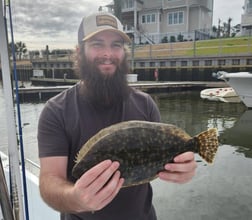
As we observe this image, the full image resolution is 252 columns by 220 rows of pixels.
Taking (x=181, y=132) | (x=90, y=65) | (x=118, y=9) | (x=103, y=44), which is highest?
(x=118, y=9)

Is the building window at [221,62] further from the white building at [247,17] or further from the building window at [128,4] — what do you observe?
the building window at [128,4]

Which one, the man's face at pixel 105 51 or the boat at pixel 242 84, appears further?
the boat at pixel 242 84

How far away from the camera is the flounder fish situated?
4.39ft

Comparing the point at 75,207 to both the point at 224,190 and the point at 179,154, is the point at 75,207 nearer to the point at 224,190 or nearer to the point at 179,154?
the point at 179,154

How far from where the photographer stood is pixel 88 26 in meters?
1.80

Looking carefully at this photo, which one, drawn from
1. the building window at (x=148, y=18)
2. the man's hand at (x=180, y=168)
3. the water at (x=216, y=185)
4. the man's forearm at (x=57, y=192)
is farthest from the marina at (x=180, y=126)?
the building window at (x=148, y=18)

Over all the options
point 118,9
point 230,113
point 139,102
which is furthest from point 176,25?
point 139,102

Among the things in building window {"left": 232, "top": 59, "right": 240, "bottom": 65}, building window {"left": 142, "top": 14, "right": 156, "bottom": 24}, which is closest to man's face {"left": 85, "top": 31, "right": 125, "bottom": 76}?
building window {"left": 232, "top": 59, "right": 240, "bottom": 65}

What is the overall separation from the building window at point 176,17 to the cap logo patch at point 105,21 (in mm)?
40287

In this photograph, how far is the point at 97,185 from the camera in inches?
46.9

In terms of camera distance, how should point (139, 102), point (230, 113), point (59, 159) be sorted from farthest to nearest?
point (230, 113) < point (139, 102) < point (59, 159)

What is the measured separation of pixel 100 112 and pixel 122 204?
1.99 feet

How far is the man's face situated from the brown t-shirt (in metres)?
0.24

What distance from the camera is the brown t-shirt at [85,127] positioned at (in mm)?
1639
